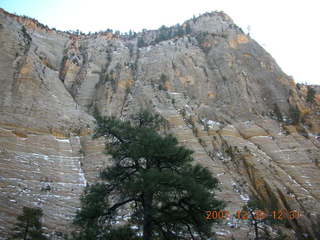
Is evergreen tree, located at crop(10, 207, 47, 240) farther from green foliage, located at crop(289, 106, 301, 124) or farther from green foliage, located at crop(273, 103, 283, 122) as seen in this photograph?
green foliage, located at crop(289, 106, 301, 124)

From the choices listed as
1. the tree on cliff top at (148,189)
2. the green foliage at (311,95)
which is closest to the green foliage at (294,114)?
the green foliage at (311,95)

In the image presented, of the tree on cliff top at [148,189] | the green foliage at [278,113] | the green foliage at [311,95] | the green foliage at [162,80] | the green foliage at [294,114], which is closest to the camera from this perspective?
the tree on cliff top at [148,189]

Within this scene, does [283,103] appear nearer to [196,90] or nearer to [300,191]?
[196,90]

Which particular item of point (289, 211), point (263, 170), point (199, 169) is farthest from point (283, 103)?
point (199, 169)

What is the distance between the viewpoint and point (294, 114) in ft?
119

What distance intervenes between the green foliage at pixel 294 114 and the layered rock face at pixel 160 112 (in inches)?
10.9

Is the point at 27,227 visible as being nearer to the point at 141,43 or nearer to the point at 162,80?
the point at 162,80

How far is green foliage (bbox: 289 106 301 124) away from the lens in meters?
35.6

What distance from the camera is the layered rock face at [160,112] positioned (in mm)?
22359

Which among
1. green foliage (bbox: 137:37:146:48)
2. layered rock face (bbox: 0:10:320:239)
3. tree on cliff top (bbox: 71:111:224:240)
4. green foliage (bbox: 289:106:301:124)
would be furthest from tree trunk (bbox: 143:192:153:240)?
green foliage (bbox: 137:37:146:48)

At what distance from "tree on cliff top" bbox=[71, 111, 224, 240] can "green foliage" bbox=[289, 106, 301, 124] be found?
28599 mm

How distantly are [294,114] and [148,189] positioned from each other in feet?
106
